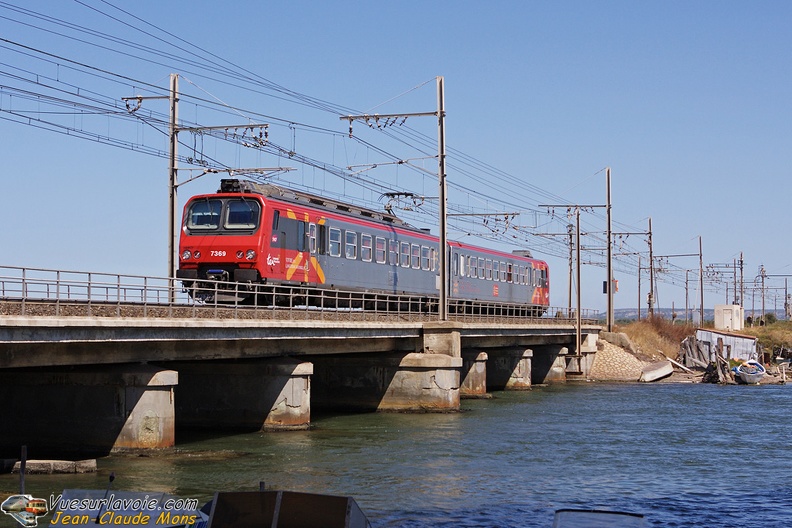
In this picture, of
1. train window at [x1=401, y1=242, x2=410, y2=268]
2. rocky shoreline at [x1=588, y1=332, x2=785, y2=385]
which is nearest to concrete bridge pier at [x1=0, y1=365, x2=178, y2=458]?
train window at [x1=401, y1=242, x2=410, y2=268]

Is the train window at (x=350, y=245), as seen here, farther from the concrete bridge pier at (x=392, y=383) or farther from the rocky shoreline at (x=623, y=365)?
the rocky shoreline at (x=623, y=365)

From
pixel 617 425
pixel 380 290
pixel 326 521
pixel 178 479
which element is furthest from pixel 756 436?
pixel 326 521

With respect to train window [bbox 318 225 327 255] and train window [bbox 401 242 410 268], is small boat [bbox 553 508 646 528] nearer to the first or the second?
train window [bbox 318 225 327 255]

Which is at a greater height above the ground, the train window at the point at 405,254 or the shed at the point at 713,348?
the train window at the point at 405,254

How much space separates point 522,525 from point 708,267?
382ft

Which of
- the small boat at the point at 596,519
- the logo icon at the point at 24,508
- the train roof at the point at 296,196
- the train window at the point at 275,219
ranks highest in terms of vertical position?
the train roof at the point at 296,196

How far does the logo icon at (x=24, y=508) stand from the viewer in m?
18.0

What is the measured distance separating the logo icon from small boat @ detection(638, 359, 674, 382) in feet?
168

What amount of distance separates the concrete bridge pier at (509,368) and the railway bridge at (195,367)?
6.32 metres

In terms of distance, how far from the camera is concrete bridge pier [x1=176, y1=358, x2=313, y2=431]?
3300cm

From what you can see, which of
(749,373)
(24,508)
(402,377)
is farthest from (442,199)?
(749,373)

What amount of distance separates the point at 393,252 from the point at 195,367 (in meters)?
13.3

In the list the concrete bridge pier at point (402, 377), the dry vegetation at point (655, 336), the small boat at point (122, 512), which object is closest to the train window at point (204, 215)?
the concrete bridge pier at point (402, 377)

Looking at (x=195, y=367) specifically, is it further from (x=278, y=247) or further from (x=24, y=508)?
(x=24, y=508)
